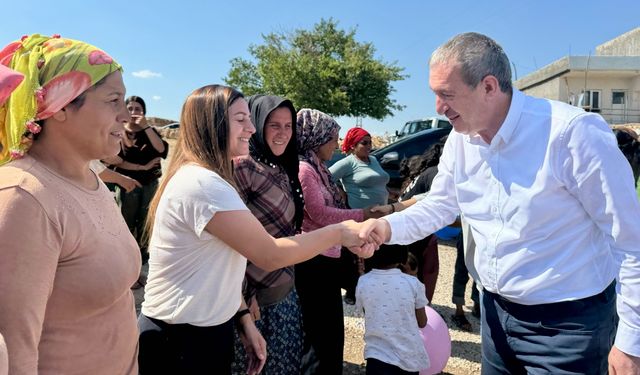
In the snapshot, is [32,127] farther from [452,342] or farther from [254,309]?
[452,342]

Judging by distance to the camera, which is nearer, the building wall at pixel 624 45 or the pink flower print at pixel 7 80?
the pink flower print at pixel 7 80

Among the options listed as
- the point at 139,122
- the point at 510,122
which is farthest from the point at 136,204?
the point at 510,122

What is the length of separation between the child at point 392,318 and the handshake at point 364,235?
610 millimetres

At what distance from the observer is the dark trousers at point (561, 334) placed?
5.57 ft

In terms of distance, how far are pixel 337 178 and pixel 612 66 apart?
27.5 metres

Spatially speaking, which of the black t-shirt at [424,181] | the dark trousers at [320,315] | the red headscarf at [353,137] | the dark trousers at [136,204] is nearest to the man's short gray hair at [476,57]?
the dark trousers at [320,315]

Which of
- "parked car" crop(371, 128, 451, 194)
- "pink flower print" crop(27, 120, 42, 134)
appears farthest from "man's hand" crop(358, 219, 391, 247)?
"parked car" crop(371, 128, 451, 194)

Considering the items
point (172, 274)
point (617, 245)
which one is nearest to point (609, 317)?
point (617, 245)

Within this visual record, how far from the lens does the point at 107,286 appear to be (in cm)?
124

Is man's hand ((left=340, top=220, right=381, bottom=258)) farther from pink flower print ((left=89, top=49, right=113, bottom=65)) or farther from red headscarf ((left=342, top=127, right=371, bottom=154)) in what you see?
red headscarf ((left=342, top=127, right=371, bottom=154))

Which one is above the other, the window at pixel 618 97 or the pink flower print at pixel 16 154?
the window at pixel 618 97

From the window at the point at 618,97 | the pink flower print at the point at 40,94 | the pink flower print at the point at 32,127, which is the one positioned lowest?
the pink flower print at the point at 32,127

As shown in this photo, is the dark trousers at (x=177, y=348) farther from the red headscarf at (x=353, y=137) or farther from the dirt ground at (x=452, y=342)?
the red headscarf at (x=353, y=137)

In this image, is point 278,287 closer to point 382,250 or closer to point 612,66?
point 382,250
